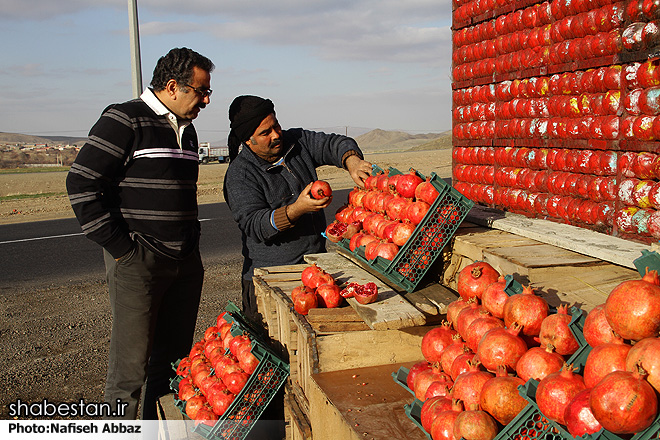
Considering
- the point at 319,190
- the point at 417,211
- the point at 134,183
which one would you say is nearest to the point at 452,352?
the point at 417,211

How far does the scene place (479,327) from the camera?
2426 mm

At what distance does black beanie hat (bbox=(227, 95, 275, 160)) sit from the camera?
160 inches

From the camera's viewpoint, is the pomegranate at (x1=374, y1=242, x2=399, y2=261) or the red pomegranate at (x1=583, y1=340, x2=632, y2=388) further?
the pomegranate at (x1=374, y1=242, x2=399, y2=261)

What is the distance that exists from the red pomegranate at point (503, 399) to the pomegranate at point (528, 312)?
0.27m

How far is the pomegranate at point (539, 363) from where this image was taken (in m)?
2.03

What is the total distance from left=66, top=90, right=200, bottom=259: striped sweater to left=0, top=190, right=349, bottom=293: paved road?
6.15 metres

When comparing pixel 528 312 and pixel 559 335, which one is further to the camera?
pixel 528 312

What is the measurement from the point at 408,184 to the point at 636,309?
1968 mm

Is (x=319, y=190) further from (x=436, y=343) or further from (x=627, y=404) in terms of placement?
(x=627, y=404)

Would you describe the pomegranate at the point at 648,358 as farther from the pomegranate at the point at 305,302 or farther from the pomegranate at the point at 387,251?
the pomegranate at the point at 305,302

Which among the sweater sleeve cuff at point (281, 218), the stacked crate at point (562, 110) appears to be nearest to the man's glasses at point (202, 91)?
the sweater sleeve cuff at point (281, 218)

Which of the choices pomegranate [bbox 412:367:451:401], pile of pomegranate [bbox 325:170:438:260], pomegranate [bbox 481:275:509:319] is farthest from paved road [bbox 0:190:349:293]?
pomegranate [bbox 481:275:509:319]

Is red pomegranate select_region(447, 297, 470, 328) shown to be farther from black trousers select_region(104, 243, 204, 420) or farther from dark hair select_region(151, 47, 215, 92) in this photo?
dark hair select_region(151, 47, 215, 92)

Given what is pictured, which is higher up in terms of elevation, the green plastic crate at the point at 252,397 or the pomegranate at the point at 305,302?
the pomegranate at the point at 305,302
